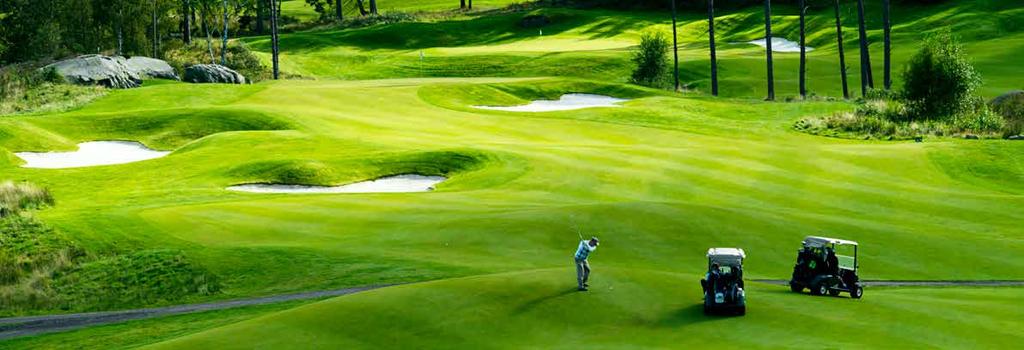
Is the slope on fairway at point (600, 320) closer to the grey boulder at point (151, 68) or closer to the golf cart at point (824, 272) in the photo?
the golf cart at point (824, 272)

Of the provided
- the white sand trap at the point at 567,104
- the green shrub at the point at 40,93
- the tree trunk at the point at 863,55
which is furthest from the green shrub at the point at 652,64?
the green shrub at the point at 40,93

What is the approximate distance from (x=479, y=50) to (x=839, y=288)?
8394 cm

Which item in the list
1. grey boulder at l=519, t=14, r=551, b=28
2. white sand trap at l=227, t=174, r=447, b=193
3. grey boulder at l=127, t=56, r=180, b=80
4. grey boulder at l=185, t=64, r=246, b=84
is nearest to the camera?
white sand trap at l=227, t=174, r=447, b=193

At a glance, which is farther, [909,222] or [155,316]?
[909,222]

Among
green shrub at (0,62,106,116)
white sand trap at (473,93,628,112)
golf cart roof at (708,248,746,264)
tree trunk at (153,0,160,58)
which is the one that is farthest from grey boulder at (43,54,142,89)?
golf cart roof at (708,248,746,264)

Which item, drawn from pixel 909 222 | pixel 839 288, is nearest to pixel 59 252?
pixel 839 288

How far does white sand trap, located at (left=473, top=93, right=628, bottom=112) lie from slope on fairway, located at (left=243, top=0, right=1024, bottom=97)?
1530cm

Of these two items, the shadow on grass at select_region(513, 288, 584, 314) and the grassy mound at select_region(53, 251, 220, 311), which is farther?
the grassy mound at select_region(53, 251, 220, 311)

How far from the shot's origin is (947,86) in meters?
71.2

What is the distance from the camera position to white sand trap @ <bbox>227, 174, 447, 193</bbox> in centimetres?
5294

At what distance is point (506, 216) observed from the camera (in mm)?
41625

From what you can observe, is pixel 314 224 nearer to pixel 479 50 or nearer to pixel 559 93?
pixel 559 93

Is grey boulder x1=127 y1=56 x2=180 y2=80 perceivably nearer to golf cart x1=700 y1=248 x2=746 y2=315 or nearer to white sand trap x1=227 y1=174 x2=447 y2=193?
white sand trap x1=227 y1=174 x2=447 y2=193

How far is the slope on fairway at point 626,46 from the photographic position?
99.4 m
